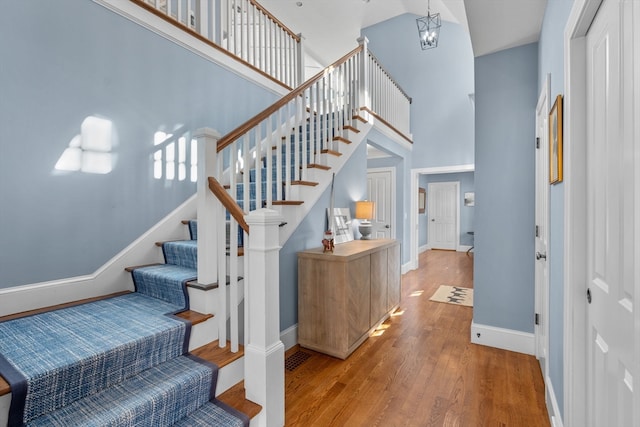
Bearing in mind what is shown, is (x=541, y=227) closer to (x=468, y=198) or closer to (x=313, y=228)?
(x=313, y=228)

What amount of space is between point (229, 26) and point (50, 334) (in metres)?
3.05

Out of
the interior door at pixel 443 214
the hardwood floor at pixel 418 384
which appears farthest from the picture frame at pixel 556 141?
the interior door at pixel 443 214

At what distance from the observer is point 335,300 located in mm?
2504

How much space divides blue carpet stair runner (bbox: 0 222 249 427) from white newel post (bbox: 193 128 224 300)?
8.7 inches

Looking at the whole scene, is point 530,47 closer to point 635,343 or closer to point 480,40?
point 480,40

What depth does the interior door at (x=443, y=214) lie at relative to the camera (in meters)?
8.74

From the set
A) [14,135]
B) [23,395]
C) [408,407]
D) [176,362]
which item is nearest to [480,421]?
[408,407]

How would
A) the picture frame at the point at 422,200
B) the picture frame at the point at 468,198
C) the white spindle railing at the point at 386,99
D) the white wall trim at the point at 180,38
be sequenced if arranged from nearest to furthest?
the white wall trim at the point at 180,38 → the white spindle railing at the point at 386,99 → the picture frame at the point at 468,198 → the picture frame at the point at 422,200

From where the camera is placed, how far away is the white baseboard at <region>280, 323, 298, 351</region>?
8.42ft

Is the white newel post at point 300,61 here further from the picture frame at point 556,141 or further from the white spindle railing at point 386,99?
the picture frame at point 556,141

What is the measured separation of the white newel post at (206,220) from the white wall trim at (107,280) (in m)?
0.86

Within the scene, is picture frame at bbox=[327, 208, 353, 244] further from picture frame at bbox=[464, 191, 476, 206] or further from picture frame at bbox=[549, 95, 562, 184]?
picture frame at bbox=[464, 191, 476, 206]

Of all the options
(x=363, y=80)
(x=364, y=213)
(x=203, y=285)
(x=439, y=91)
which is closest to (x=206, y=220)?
(x=203, y=285)

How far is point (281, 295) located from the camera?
256cm
